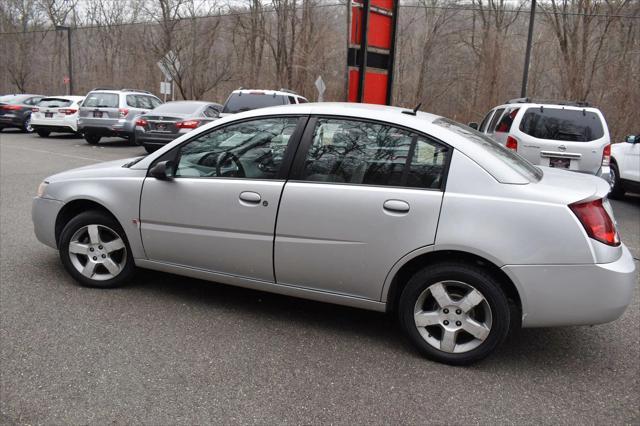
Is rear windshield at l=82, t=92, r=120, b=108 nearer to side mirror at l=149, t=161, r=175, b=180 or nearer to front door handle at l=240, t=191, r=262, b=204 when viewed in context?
side mirror at l=149, t=161, r=175, b=180

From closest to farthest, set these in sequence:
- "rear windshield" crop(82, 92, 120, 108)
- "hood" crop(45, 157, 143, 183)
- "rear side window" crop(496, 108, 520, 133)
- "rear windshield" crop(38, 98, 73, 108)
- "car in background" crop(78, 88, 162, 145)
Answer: "hood" crop(45, 157, 143, 183) → "rear side window" crop(496, 108, 520, 133) → "car in background" crop(78, 88, 162, 145) → "rear windshield" crop(82, 92, 120, 108) → "rear windshield" crop(38, 98, 73, 108)

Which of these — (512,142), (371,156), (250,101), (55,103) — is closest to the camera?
(371,156)

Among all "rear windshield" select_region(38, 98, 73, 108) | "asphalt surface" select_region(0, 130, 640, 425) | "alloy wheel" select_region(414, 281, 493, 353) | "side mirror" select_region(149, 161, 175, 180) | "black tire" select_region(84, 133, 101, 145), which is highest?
"rear windshield" select_region(38, 98, 73, 108)

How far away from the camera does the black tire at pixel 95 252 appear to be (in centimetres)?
452

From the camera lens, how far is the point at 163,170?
13.7 feet

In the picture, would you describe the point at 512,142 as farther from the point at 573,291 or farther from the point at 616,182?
the point at 573,291

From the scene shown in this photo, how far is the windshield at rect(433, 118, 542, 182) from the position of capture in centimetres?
366

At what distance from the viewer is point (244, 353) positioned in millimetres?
3590

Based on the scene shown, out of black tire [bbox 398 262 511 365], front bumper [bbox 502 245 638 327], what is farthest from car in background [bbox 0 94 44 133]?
front bumper [bbox 502 245 638 327]

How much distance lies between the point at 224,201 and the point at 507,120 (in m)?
7.05

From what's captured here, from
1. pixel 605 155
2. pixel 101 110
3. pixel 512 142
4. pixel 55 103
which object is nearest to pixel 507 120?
pixel 512 142

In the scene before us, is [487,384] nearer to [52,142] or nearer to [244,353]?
[244,353]

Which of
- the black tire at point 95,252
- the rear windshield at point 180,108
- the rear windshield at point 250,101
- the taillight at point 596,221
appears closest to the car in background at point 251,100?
the rear windshield at point 250,101

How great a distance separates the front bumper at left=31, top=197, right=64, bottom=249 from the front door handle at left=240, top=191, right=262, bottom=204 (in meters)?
1.81
